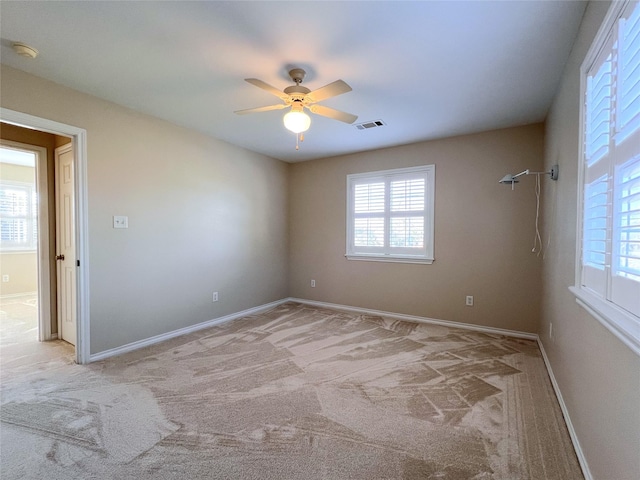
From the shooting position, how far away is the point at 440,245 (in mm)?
4000

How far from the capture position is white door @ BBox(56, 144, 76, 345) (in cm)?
330

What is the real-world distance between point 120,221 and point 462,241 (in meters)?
4.07

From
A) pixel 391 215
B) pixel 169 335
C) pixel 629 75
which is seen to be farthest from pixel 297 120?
pixel 169 335

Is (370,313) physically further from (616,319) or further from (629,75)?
(629,75)

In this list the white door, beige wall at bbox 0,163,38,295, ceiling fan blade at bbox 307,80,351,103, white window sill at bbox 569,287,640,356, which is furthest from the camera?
beige wall at bbox 0,163,38,295

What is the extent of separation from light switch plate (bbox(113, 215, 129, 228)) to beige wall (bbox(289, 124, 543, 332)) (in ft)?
9.32

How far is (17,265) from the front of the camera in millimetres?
5648

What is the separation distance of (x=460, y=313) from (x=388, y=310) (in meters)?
0.99

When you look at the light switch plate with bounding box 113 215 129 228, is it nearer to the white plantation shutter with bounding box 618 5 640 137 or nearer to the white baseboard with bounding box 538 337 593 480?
the white plantation shutter with bounding box 618 5 640 137

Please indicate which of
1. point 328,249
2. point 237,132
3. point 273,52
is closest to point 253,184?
point 237,132

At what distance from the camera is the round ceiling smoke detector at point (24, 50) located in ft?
6.68

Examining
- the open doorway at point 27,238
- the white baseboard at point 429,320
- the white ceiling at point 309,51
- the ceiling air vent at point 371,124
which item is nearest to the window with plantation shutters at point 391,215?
the white baseboard at point 429,320

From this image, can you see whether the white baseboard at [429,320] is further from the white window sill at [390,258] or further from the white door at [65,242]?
the white door at [65,242]

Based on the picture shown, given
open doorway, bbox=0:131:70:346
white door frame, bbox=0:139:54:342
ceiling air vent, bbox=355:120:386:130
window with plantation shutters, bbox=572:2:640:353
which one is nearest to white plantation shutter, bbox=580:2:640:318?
window with plantation shutters, bbox=572:2:640:353
